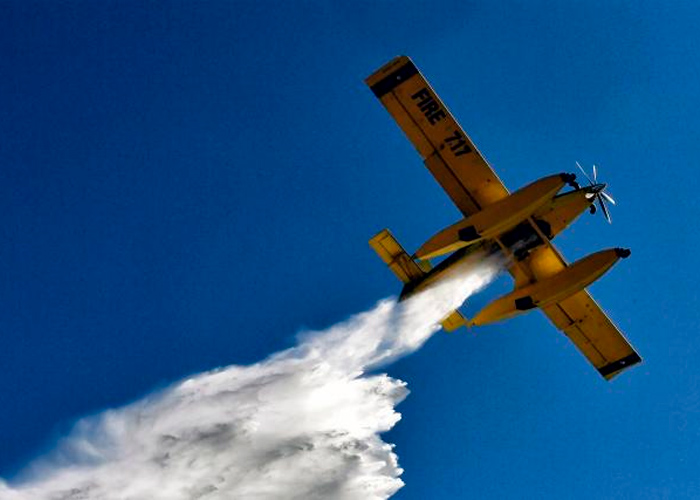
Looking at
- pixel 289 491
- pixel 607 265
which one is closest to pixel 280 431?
pixel 289 491

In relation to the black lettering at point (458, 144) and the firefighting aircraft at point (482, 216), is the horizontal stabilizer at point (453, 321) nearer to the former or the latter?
the firefighting aircraft at point (482, 216)

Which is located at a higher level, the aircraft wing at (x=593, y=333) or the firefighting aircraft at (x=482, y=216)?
the firefighting aircraft at (x=482, y=216)

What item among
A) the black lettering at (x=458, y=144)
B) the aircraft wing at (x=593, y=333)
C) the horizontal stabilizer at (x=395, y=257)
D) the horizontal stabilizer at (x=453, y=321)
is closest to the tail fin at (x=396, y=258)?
the horizontal stabilizer at (x=395, y=257)

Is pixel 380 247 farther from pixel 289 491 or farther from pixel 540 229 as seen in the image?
pixel 289 491

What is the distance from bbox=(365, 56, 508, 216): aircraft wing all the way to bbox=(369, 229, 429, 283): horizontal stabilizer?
250cm

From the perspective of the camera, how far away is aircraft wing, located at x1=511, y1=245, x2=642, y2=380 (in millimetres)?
33969

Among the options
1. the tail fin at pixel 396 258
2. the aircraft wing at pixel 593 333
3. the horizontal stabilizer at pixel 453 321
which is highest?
the tail fin at pixel 396 258

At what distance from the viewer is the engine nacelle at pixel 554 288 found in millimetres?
30698

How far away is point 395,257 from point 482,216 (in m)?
3.93

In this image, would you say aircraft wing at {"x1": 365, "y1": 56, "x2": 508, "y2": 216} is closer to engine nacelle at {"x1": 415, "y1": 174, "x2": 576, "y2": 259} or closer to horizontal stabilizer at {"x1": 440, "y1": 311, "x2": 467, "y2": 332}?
engine nacelle at {"x1": 415, "y1": 174, "x2": 576, "y2": 259}

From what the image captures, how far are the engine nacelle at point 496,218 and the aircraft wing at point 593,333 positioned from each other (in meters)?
5.05

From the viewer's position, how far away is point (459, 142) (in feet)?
103

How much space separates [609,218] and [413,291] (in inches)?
254

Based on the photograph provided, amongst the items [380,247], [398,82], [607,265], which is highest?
[398,82]
